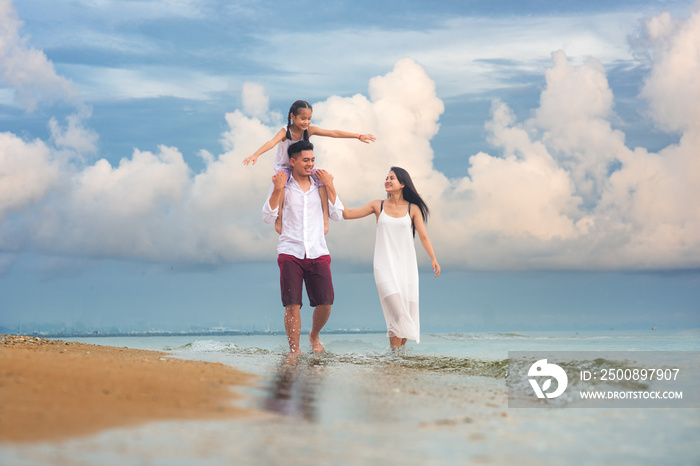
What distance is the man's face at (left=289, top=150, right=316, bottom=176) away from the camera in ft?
27.1

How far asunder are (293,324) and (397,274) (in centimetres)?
201

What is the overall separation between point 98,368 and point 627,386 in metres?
4.55

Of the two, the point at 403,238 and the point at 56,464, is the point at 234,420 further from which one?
the point at 403,238

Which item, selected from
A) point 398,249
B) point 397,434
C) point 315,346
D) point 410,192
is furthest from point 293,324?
point 397,434

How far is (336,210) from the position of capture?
875 centimetres

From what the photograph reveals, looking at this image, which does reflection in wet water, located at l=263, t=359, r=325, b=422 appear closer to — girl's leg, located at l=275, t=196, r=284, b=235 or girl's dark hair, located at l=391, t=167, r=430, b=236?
girl's leg, located at l=275, t=196, r=284, b=235

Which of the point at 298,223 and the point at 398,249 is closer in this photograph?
the point at 298,223

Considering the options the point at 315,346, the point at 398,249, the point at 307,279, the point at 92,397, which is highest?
the point at 398,249

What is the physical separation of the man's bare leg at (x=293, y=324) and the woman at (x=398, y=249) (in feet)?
5.62

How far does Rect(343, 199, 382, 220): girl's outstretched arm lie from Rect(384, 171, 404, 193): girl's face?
0.36 metres

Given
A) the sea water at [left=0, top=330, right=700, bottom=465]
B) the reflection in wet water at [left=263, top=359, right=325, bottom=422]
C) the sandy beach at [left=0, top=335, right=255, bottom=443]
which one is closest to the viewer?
the sea water at [left=0, top=330, right=700, bottom=465]

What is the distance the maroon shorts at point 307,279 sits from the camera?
8.05m

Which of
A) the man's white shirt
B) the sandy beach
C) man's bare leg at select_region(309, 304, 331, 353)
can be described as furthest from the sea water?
man's bare leg at select_region(309, 304, 331, 353)

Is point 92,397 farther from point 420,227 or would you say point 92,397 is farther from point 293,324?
point 420,227
